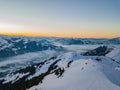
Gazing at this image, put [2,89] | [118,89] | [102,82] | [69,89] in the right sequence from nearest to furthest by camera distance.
Answer: [118,89], [102,82], [69,89], [2,89]

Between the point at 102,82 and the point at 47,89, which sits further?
the point at 47,89

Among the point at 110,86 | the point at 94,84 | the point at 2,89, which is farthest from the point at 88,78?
the point at 2,89

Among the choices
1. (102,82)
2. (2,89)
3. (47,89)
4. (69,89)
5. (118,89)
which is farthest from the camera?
(2,89)

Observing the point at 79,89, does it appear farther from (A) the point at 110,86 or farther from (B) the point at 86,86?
(A) the point at 110,86

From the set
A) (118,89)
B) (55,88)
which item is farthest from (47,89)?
(118,89)

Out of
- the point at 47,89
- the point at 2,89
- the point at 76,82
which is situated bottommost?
the point at 2,89

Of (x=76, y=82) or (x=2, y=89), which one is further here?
(x=2, y=89)

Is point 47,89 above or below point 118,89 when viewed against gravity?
below

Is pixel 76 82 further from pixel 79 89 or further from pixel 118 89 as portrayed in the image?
pixel 118 89

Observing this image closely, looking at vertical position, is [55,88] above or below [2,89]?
above
